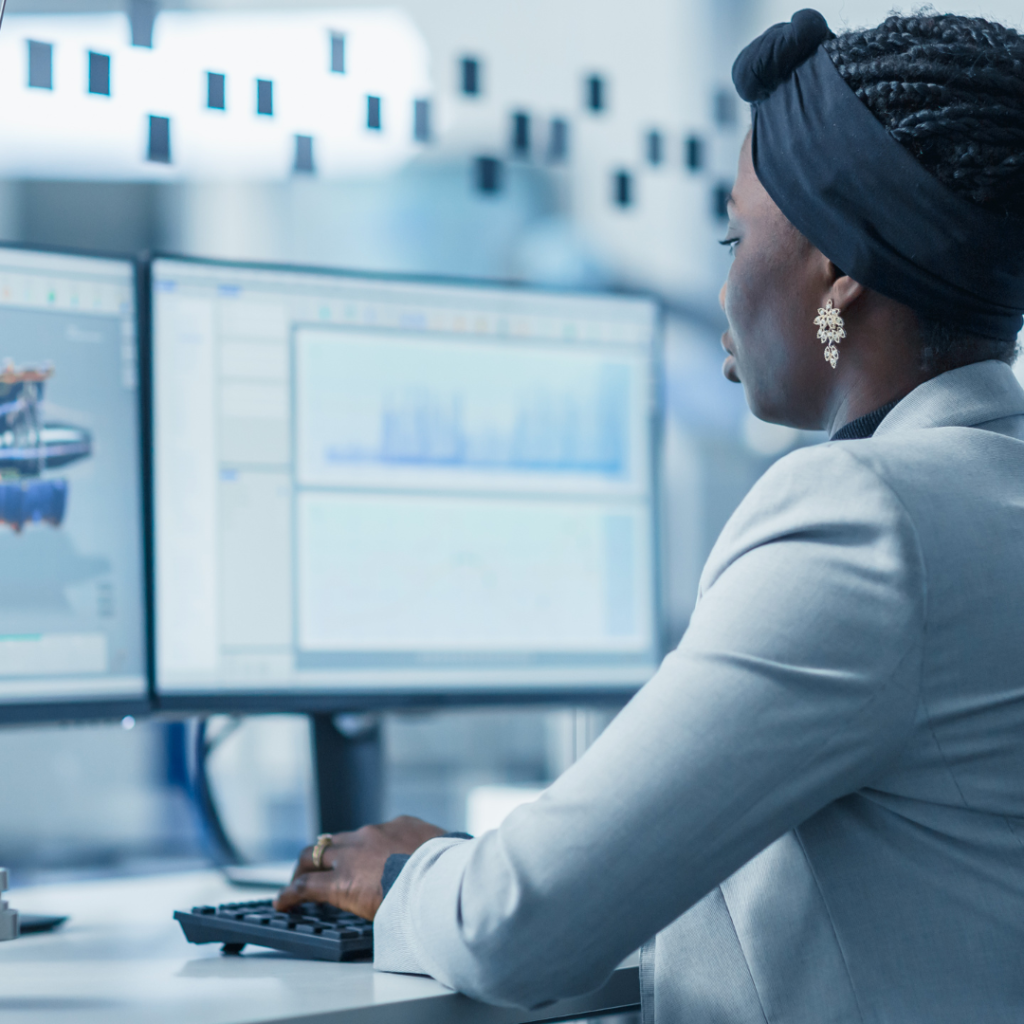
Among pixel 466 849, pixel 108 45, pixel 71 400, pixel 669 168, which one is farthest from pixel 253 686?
→ pixel 669 168

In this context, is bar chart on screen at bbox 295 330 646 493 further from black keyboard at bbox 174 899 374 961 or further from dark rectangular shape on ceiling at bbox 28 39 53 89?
black keyboard at bbox 174 899 374 961

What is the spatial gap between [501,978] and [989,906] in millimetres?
255

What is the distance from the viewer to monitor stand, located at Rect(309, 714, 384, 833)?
47.3 inches

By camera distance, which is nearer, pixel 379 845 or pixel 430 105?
pixel 379 845

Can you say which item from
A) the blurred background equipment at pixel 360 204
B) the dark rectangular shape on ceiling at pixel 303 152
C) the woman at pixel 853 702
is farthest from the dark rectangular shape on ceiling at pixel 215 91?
the woman at pixel 853 702

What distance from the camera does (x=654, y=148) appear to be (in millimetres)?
1582

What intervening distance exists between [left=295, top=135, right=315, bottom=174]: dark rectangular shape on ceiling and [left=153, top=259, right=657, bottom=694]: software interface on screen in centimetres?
19

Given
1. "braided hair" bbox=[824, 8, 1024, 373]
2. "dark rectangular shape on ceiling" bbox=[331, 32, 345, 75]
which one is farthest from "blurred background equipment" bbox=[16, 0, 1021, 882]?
"braided hair" bbox=[824, 8, 1024, 373]

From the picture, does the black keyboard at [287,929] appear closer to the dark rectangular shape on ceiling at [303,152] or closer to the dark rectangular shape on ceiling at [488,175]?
the dark rectangular shape on ceiling at [303,152]

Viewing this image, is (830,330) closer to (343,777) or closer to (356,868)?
(356,868)

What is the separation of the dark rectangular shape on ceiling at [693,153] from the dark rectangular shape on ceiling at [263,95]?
0.59 m

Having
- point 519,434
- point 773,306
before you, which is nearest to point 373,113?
point 519,434

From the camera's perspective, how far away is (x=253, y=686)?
115 centimetres

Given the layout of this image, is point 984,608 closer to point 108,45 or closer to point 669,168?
point 108,45
